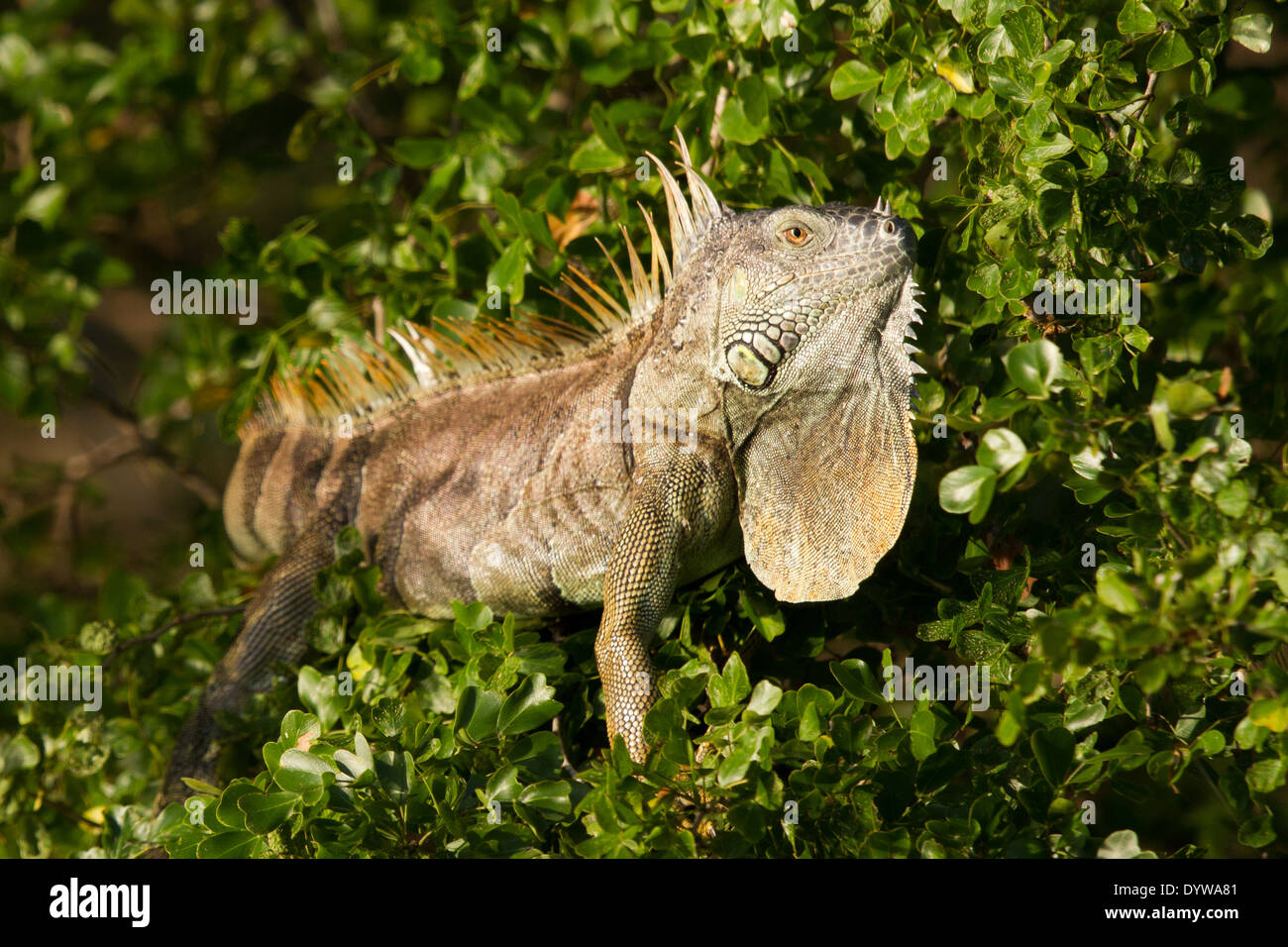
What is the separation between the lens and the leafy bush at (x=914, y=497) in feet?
6.81

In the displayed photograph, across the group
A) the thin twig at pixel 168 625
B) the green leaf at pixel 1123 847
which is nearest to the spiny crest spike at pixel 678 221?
the green leaf at pixel 1123 847

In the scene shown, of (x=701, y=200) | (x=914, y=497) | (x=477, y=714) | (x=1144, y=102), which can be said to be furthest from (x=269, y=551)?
(x=1144, y=102)

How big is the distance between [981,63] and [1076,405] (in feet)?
2.70

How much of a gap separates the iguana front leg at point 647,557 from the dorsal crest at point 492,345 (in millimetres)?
524

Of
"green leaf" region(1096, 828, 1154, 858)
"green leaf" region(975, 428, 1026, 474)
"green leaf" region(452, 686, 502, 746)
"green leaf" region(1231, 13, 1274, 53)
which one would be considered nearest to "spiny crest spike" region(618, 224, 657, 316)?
"green leaf" region(452, 686, 502, 746)

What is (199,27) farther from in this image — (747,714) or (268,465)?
(747,714)

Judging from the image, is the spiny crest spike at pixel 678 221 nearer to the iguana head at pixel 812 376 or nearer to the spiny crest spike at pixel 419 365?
the iguana head at pixel 812 376

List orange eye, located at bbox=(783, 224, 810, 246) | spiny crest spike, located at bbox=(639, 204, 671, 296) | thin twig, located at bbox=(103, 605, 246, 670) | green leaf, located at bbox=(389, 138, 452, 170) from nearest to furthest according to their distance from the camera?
orange eye, located at bbox=(783, 224, 810, 246) → spiny crest spike, located at bbox=(639, 204, 671, 296) → thin twig, located at bbox=(103, 605, 246, 670) → green leaf, located at bbox=(389, 138, 452, 170)

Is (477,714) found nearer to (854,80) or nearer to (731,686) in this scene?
(731,686)

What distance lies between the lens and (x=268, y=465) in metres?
Result: 4.02

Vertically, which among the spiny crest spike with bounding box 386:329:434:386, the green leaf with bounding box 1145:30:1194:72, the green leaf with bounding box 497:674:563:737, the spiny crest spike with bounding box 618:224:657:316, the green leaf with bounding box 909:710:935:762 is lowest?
the green leaf with bounding box 909:710:935:762

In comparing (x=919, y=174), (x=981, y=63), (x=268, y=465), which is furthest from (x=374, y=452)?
(x=981, y=63)

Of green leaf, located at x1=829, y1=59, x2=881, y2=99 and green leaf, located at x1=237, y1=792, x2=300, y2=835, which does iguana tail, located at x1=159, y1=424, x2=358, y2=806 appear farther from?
green leaf, located at x1=829, y1=59, x2=881, y2=99

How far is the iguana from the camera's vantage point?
8.81 feet
